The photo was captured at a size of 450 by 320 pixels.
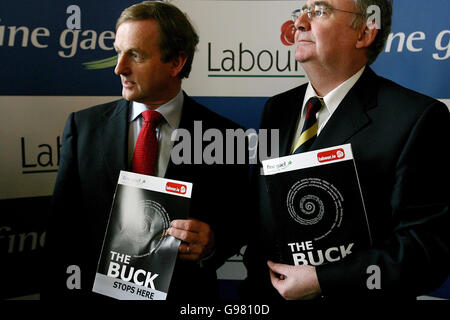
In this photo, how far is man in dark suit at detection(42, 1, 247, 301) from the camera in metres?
1.40

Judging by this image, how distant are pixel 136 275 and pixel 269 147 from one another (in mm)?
662

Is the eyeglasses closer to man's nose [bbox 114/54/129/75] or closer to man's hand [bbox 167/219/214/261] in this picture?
man's nose [bbox 114/54/129/75]

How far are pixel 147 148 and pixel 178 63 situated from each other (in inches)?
13.7

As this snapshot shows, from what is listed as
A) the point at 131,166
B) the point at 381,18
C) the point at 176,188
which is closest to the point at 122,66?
the point at 131,166

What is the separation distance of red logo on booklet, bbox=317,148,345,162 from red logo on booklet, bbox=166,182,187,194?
43 cm

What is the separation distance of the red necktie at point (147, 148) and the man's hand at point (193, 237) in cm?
25

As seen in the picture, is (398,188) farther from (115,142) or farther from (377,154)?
(115,142)

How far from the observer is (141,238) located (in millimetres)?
1292

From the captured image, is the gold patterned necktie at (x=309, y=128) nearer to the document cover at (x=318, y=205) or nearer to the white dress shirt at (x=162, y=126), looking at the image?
the document cover at (x=318, y=205)

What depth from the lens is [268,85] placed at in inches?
74.4

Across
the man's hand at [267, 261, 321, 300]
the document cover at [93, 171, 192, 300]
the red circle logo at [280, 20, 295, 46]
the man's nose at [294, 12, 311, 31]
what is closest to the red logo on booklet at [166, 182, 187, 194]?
the document cover at [93, 171, 192, 300]

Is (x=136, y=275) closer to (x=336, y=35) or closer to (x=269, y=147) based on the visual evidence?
(x=269, y=147)

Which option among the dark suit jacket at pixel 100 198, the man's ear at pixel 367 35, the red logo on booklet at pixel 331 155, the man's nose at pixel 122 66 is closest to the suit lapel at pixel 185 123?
the dark suit jacket at pixel 100 198

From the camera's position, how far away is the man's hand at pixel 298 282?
125cm
